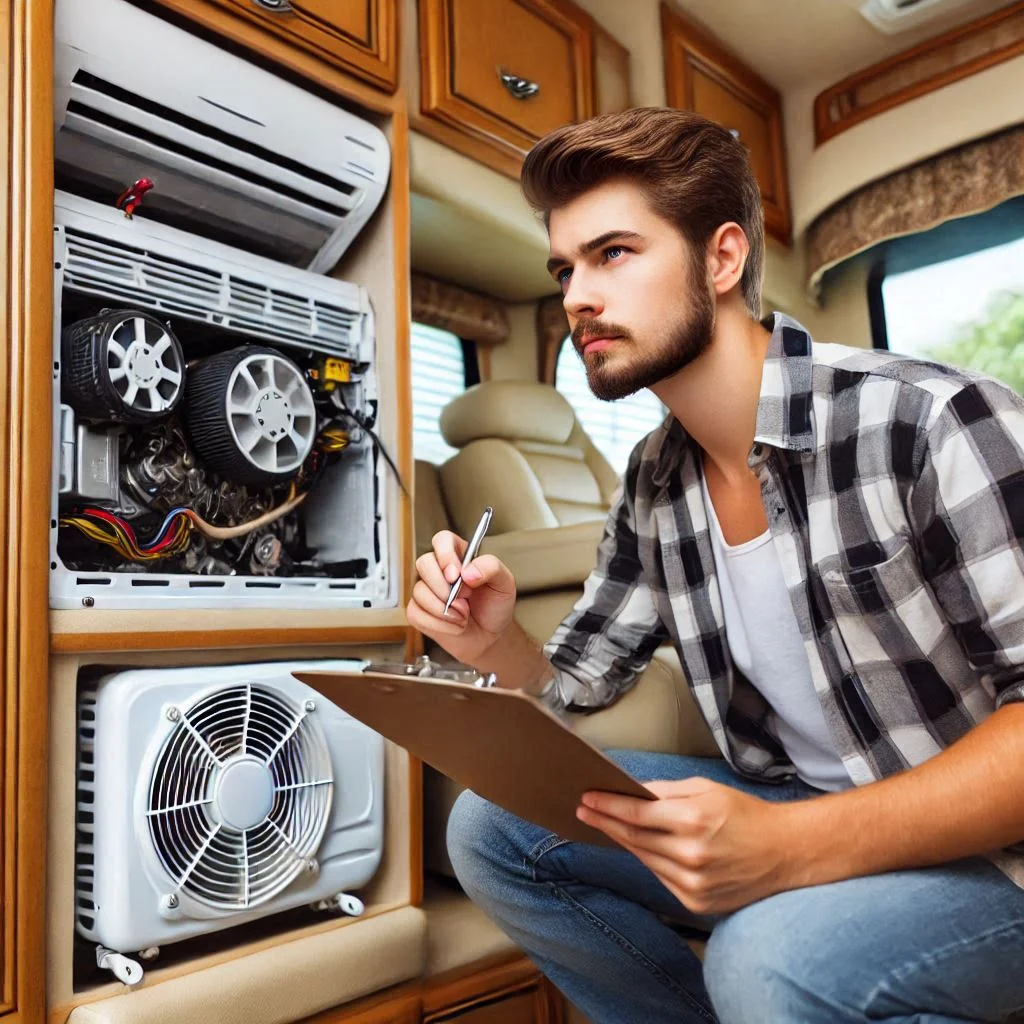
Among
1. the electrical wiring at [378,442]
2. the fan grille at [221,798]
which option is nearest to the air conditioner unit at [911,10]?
the electrical wiring at [378,442]

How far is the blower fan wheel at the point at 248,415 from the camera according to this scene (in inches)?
54.7

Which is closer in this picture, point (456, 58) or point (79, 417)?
point (79, 417)

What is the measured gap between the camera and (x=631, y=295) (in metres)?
1.20

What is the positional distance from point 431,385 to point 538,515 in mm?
561

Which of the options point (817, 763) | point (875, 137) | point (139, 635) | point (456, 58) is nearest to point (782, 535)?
point (817, 763)

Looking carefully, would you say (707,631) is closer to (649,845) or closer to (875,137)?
(649,845)

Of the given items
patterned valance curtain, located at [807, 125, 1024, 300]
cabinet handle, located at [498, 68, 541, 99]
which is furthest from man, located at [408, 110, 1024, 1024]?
patterned valance curtain, located at [807, 125, 1024, 300]

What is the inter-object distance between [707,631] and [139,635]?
0.72 meters

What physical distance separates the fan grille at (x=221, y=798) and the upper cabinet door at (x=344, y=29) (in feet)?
3.24

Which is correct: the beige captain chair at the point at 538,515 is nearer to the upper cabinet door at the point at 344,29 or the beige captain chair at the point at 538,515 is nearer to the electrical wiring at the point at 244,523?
the electrical wiring at the point at 244,523

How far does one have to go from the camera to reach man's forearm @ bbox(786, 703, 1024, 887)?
Answer: 835mm

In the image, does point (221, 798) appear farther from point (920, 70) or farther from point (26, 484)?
point (920, 70)

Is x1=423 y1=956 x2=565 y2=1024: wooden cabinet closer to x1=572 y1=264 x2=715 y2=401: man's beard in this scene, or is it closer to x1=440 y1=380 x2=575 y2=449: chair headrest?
x1=572 y1=264 x2=715 y2=401: man's beard

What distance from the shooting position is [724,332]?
48.6 inches
